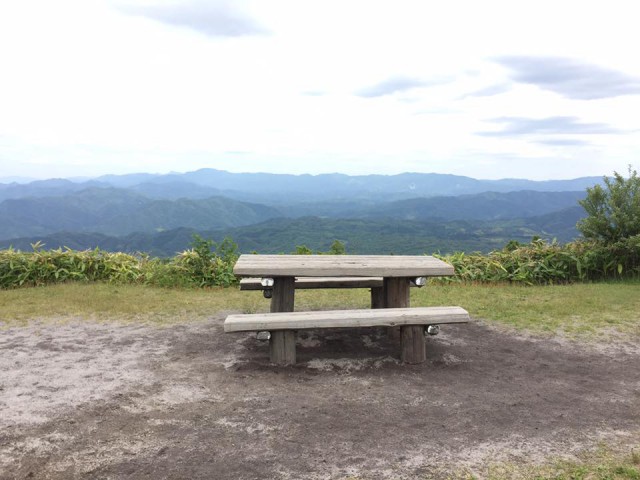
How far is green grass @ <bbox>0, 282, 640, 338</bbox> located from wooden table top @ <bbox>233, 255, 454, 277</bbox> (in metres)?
2.29

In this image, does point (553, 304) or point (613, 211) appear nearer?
point (553, 304)

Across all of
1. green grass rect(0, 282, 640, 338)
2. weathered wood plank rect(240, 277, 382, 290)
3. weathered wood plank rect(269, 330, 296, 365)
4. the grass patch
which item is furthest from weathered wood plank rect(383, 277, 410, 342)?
the grass patch

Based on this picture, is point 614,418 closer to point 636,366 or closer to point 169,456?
point 636,366

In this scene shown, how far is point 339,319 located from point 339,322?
0.04 m

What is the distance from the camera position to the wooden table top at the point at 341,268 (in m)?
5.49

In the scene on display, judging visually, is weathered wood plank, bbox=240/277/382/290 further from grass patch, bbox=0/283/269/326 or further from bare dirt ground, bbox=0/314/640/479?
grass patch, bbox=0/283/269/326

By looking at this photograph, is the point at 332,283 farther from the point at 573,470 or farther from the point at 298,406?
the point at 573,470

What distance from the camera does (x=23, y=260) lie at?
1059 cm

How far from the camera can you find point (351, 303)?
910cm

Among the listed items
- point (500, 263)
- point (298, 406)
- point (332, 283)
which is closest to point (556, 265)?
point (500, 263)

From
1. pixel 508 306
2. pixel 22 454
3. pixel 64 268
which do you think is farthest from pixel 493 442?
pixel 64 268

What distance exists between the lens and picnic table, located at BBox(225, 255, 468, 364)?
17.1ft

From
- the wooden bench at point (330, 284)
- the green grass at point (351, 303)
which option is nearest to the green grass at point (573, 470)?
the green grass at point (351, 303)

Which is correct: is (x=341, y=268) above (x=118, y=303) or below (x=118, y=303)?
above
